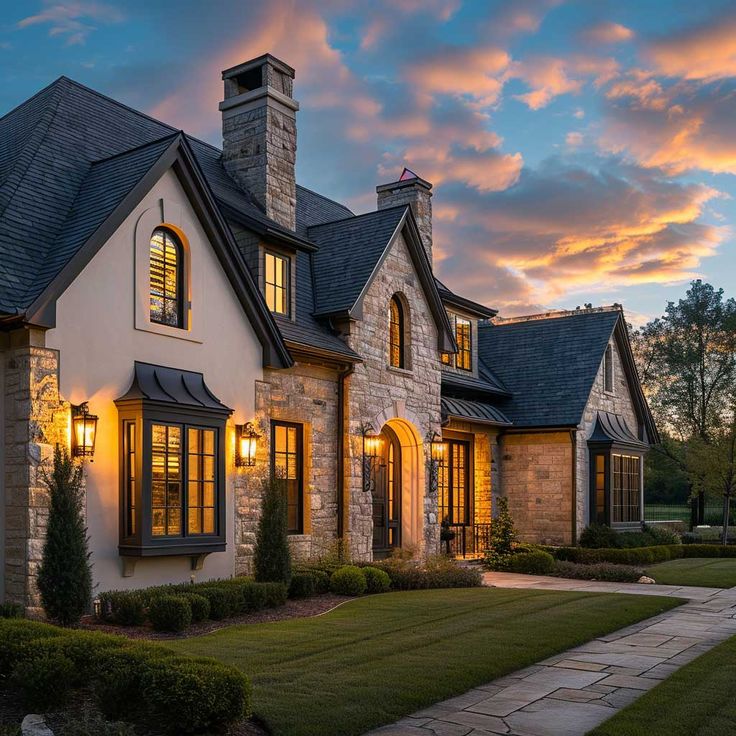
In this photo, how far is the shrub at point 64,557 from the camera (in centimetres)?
1058

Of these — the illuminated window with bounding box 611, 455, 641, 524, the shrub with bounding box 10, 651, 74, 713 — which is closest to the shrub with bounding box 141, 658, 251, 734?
the shrub with bounding box 10, 651, 74, 713

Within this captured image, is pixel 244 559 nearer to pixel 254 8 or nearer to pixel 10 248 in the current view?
pixel 10 248

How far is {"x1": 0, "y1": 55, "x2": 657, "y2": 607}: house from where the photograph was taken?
11750 millimetres

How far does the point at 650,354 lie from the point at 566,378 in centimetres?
2696

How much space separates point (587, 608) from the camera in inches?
518

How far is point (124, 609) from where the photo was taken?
1105cm

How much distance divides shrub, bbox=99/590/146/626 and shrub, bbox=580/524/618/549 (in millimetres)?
16080

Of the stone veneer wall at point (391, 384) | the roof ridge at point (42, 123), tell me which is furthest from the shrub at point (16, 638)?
the stone veneer wall at point (391, 384)

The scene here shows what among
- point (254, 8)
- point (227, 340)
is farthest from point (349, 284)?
point (254, 8)

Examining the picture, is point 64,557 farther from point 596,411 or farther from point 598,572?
point 596,411

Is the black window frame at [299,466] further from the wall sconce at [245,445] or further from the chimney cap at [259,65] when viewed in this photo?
the chimney cap at [259,65]

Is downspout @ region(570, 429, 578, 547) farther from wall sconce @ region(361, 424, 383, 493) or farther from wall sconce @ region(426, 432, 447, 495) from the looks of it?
wall sconce @ region(361, 424, 383, 493)

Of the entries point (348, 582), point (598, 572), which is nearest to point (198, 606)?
point (348, 582)

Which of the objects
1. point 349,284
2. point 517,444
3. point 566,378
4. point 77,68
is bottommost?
point 517,444
